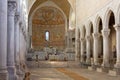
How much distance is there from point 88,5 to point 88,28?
2553mm

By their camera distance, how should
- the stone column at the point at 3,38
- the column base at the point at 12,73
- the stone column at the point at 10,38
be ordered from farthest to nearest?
the stone column at the point at 10,38 < the column base at the point at 12,73 < the stone column at the point at 3,38

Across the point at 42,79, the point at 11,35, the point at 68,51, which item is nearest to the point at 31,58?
the point at 68,51

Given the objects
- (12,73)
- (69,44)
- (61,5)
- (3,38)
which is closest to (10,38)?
(12,73)

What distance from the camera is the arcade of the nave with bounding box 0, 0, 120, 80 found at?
12.9 m

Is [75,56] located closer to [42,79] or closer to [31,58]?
[31,58]

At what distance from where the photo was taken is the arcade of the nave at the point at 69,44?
42.5ft

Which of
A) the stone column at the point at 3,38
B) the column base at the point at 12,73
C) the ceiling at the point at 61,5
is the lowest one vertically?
the column base at the point at 12,73

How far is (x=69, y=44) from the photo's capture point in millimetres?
47250

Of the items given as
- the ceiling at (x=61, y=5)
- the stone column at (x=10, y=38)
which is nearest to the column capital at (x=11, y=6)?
the stone column at (x=10, y=38)

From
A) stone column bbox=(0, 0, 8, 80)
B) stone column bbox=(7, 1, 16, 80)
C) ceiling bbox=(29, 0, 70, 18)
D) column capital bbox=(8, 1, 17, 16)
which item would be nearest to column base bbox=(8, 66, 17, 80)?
stone column bbox=(7, 1, 16, 80)

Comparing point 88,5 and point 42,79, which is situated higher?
point 88,5

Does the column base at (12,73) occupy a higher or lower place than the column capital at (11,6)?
lower

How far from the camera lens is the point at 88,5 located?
31344 mm

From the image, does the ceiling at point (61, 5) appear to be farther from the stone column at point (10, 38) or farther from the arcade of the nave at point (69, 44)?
the stone column at point (10, 38)
